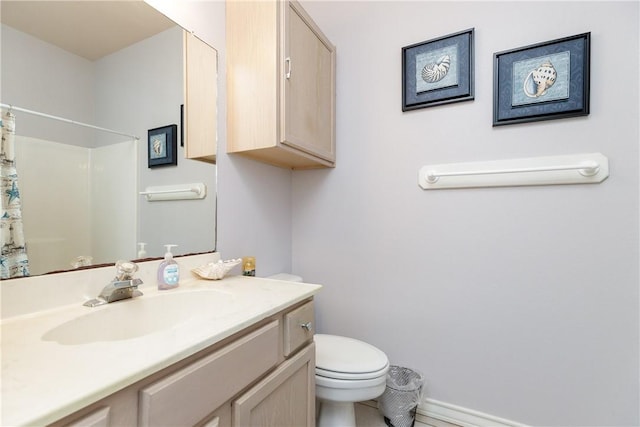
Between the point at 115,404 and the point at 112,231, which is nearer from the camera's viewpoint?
the point at 115,404

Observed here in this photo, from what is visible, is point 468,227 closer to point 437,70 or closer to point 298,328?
point 437,70

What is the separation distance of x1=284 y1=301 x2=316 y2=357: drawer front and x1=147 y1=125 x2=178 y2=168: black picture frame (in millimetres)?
792

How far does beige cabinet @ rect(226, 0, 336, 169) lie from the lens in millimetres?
1288

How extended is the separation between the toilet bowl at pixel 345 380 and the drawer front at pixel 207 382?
467 millimetres

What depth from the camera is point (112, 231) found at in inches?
39.6

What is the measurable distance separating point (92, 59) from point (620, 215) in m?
2.11

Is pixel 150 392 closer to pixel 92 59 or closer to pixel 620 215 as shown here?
pixel 92 59

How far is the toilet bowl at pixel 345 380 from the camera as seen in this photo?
4.00 feet

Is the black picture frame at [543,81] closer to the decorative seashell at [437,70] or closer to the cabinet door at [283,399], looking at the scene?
the decorative seashell at [437,70]

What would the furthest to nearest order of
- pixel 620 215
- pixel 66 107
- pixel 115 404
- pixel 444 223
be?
pixel 444 223
pixel 620 215
pixel 66 107
pixel 115 404

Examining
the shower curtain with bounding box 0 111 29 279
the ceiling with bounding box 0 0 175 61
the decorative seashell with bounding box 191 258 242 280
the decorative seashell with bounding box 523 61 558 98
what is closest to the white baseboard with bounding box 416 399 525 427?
the decorative seashell with bounding box 191 258 242 280

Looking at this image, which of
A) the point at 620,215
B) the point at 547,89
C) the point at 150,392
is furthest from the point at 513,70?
the point at 150,392

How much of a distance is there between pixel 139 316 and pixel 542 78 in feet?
6.18

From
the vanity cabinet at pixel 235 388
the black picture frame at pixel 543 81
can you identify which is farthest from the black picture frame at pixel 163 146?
the black picture frame at pixel 543 81
